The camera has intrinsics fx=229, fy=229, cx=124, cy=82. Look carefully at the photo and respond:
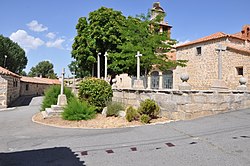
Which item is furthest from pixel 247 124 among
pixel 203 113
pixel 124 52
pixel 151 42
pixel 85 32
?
pixel 85 32

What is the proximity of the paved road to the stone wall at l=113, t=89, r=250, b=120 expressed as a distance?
86 centimetres

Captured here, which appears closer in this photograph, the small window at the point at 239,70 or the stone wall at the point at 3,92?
the stone wall at the point at 3,92

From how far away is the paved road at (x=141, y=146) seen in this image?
468 cm

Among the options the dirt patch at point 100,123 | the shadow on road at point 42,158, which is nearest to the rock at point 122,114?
the dirt patch at point 100,123

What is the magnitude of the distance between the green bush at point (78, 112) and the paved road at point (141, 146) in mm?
1782

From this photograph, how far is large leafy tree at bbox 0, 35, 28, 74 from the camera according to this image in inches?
1688

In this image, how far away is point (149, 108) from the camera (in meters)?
9.36

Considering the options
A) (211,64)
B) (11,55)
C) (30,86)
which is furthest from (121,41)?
(11,55)

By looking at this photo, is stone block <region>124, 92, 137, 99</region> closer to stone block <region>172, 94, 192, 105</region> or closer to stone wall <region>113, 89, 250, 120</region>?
stone wall <region>113, 89, 250, 120</region>

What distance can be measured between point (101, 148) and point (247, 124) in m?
4.98

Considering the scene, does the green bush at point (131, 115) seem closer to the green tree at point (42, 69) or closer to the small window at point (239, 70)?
the small window at point (239, 70)

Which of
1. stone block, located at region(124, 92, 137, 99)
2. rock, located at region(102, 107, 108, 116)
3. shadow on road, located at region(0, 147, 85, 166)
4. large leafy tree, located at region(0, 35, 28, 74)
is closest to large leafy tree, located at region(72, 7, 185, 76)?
stone block, located at region(124, 92, 137, 99)

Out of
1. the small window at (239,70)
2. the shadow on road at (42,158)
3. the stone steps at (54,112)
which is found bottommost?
the shadow on road at (42,158)

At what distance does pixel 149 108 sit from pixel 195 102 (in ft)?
6.17
